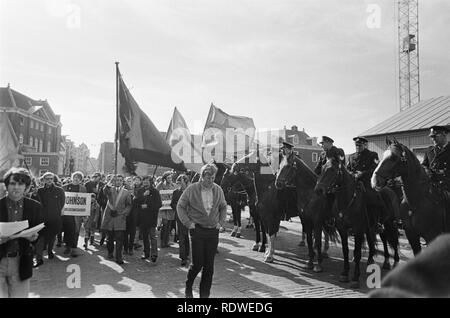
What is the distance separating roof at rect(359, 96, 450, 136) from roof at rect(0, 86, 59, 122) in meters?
58.6

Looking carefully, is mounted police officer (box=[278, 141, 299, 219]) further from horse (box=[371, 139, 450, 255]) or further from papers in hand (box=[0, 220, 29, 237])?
papers in hand (box=[0, 220, 29, 237])

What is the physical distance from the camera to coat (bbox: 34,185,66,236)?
29.2 ft

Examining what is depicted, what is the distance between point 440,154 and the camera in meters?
6.58

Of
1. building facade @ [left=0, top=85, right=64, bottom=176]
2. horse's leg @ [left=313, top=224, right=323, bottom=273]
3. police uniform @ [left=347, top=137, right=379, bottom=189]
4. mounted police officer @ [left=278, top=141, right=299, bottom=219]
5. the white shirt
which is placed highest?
building facade @ [left=0, top=85, right=64, bottom=176]

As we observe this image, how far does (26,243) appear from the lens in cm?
371

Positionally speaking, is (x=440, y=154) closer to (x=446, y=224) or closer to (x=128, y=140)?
(x=446, y=224)

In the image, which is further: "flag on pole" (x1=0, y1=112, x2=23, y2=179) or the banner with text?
"flag on pole" (x1=0, y1=112, x2=23, y2=179)

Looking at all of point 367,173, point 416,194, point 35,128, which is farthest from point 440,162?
point 35,128

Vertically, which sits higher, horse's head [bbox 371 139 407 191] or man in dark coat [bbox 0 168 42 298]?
horse's head [bbox 371 139 407 191]

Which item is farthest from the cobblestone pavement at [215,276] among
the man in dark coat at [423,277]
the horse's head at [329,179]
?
the man in dark coat at [423,277]

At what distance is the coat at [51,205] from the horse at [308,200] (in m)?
6.04

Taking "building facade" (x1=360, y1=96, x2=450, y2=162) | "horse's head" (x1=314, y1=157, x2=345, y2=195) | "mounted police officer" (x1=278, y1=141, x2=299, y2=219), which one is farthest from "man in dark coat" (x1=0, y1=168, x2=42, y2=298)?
"building facade" (x1=360, y1=96, x2=450, y2=162)

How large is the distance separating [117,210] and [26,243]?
521 cm
